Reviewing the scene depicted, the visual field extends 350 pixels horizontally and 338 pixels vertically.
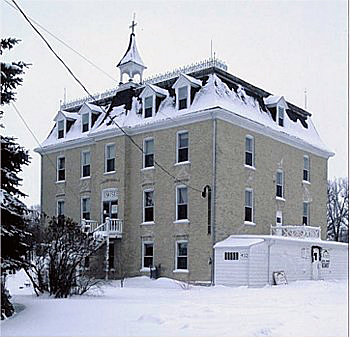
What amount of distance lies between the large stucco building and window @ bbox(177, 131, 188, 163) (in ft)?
0.15

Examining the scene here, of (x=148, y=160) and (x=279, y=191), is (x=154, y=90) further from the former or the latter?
(x=279, y=191)

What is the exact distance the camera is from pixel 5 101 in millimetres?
13047

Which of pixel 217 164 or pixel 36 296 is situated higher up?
pixel 217 164

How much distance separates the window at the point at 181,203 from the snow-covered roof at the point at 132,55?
30.7 ft

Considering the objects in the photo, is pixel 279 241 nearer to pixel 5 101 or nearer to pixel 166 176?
pixel 166 176

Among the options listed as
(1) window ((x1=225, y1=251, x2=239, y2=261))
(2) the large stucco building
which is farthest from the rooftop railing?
(1) window ((x1=225, y1=251, x2=239, y2=261))

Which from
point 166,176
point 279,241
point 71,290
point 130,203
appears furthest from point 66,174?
point 71,290

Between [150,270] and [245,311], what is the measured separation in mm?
14497

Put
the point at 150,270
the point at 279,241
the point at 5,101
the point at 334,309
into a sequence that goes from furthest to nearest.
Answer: the point at 150,270, the point at 279,241, the point at 334,309, the point at 5,101

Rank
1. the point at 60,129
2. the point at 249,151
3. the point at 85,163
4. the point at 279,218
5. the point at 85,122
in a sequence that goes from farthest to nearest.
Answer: the point at 60,129
the point at 85,122
the point at 85,163
the point at 279,218
the point at 249,151

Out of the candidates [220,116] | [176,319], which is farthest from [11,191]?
[220,116]

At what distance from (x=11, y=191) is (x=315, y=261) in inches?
744

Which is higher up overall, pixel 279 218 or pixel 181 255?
pixel 279 218

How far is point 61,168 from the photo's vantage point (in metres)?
34.3
